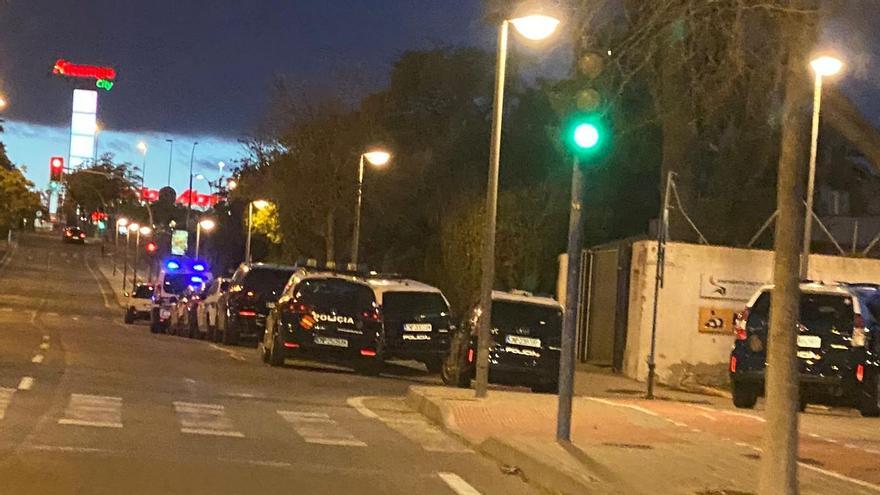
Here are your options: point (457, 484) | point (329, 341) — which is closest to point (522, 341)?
point (329, 341)

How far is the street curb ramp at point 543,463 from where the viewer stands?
36.8 feet

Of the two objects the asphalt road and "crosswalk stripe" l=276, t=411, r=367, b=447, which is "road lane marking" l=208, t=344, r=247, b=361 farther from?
"crosswalk stripe" l=276, t=411, r=367, b=447

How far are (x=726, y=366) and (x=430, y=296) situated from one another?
5652mm

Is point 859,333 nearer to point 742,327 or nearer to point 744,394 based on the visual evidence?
point 742,327

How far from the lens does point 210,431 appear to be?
1452 cm

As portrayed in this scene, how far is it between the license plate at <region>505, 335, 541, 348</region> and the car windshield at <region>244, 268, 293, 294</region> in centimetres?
952

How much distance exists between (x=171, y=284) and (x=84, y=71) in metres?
143

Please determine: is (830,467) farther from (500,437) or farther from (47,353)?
(47,353)

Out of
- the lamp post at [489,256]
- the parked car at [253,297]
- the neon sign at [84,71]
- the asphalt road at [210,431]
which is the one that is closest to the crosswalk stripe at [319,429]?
the asphalt road at [210,431]

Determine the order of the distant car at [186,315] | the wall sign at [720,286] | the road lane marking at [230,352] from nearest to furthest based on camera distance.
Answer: the wall sign at [720,286], the road lane marking at [230,352], the distant car at [186,315]

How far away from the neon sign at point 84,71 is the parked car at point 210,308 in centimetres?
14894

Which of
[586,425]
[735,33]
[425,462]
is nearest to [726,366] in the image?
[586,425]

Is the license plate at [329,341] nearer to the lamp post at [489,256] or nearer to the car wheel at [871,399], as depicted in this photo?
the lamp post at [489,256]

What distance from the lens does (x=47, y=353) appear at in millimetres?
24734
